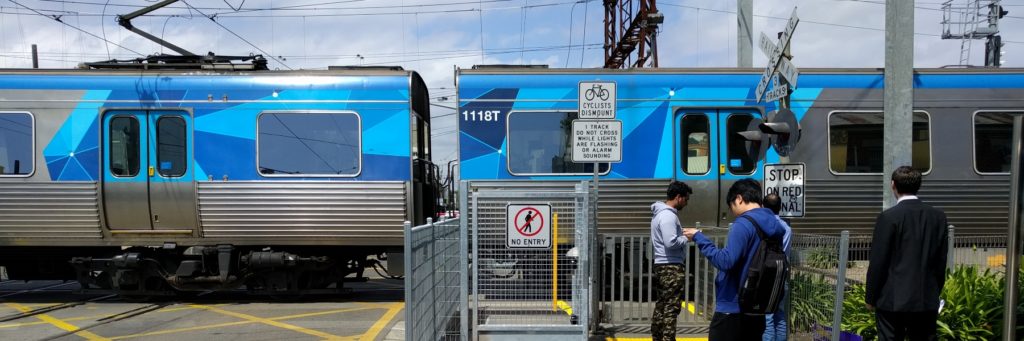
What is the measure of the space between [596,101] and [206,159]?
17.5 ft

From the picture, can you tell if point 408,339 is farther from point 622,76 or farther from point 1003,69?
point 1003,69

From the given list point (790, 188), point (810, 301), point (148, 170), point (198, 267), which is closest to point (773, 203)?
point (790, 188)

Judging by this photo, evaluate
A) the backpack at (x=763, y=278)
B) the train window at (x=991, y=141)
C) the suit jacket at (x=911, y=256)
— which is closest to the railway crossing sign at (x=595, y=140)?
the backpack at (x=763, y=278)

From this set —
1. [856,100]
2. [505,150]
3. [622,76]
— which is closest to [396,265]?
[505,150]

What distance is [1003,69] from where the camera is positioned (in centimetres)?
986

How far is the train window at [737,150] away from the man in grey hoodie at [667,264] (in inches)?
134

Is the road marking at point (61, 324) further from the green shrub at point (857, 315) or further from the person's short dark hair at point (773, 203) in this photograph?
the green shrub at point (857, 315)

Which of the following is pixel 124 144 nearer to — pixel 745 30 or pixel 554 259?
pixel 554 259

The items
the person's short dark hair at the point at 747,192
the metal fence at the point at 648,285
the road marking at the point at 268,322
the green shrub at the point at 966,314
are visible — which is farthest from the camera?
the road marking at the point at 268,322

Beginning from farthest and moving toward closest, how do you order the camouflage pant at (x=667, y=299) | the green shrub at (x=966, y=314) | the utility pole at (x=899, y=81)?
the utility pole at (x=899, y=81) < the camouflage pant at (x=667, y=299) < the green shrub at (x=966, y=314)

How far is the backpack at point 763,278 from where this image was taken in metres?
4.74

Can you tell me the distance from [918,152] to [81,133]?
422 inches

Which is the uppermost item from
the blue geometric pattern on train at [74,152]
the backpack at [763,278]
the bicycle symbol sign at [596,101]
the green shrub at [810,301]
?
the bicycle symbol sign at [596,101]

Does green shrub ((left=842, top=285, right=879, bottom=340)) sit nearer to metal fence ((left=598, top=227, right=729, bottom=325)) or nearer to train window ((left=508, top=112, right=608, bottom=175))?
metal fence ((left=598, top=227, right=729, bottom=325))
